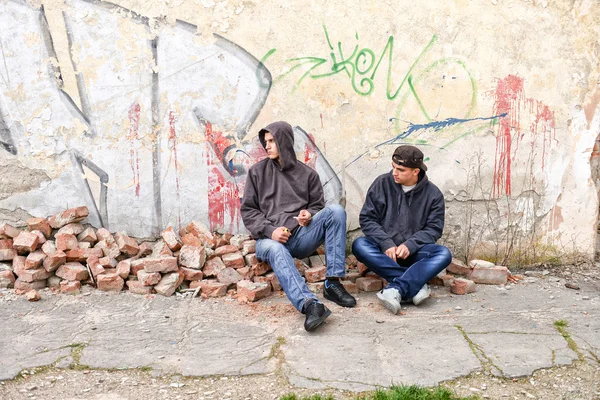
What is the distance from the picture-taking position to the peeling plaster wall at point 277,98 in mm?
4719

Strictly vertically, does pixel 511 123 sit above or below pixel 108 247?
above

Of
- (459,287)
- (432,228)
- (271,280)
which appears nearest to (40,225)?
(271,280)

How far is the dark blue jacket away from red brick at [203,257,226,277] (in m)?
1.17

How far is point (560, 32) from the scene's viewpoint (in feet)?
16.1

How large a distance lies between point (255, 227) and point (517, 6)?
282 cm

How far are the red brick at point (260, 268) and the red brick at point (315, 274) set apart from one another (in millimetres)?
326

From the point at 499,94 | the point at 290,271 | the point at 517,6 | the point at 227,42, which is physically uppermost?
the point at 517,6

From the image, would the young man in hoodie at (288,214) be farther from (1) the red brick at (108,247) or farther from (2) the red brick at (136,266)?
(1) the red brick at (108,247)

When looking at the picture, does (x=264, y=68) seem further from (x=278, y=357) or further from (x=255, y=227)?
(x=278, y=357)

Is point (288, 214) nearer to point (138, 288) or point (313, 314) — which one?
point (313, 314)

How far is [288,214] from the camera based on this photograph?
455 cm

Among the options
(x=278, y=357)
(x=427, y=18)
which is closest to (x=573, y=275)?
(x=427, y=18)

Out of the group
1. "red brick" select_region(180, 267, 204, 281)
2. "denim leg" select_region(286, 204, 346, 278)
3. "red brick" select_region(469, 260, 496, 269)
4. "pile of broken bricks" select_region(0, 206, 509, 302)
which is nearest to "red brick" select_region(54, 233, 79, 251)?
"pile of broken bricks" select_region(0, 206, 509, 302)

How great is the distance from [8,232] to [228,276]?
1.79 metres
